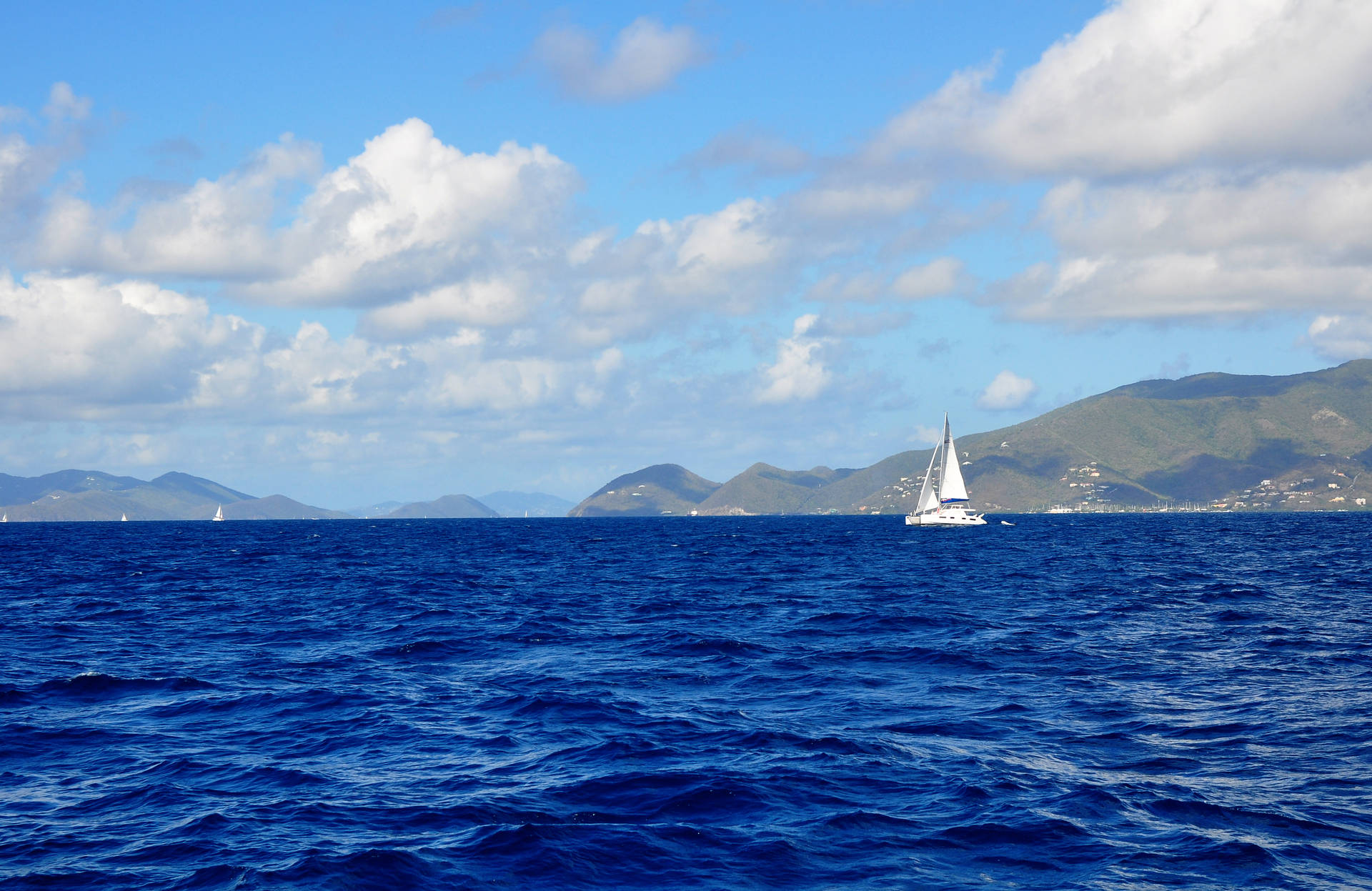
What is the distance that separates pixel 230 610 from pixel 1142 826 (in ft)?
178

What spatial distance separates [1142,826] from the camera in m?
19.2

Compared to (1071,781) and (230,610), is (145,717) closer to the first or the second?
A: (1071,781)

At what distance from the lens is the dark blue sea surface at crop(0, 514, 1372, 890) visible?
17859 mm

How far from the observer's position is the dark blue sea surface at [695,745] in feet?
58.6

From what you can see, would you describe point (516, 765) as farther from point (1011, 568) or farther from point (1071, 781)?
point (1011, 568)

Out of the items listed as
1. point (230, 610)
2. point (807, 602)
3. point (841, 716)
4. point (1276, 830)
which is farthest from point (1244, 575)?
point (230, 610)

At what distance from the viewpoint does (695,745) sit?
25797 mm

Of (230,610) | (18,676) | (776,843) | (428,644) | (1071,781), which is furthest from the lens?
(230,610)

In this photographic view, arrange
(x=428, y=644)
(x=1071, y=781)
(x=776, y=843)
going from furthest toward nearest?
(x=428, y=644)
(x=1071, y=781)
(x=776, y=843)

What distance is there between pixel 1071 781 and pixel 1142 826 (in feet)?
9.73

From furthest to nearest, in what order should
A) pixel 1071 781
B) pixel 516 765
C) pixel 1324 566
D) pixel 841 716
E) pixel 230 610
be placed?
pixel 1324 566 < pixel 230 610 < pixel 841 716 < pixel 516 765 < pixel 1071 781

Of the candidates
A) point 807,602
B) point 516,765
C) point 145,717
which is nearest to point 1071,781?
point 516,765

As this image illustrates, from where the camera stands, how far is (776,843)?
61.3 feet

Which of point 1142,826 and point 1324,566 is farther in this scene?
point 1324,566
